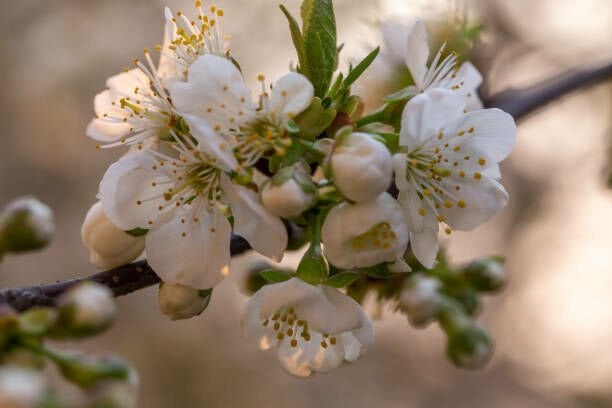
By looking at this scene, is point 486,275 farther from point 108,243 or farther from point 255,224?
point 108,243

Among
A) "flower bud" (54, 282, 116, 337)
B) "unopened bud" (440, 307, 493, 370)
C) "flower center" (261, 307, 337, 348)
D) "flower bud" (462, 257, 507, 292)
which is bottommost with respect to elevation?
"flower bud" (462, 257, 507, 292)

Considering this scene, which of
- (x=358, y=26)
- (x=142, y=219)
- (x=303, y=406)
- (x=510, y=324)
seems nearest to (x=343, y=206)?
(x=142, y=219)

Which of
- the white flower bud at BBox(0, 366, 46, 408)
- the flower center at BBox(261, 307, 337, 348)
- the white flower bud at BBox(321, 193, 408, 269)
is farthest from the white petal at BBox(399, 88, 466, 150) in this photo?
the white flower bud at BBox(0, 366, 46, 408)

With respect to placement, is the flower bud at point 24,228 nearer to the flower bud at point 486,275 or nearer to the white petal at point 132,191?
the white petal at point 132,191

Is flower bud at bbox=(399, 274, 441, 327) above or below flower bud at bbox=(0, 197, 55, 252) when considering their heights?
below

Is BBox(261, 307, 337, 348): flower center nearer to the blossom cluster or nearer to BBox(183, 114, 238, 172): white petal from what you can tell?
the blossom cluster

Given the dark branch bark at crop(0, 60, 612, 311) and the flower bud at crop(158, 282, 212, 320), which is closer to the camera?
the dark branch bark at crop(0, 60, 612, 311)

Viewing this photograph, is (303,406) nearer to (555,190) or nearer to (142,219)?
(555,190)

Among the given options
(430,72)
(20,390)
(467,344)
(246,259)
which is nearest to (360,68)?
(430,72)
